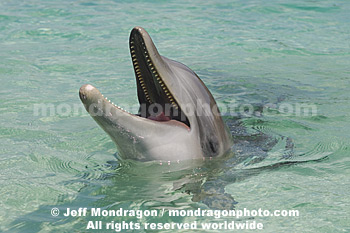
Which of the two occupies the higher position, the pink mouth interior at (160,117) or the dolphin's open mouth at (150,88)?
the dolphin's open mouth at (150,88)

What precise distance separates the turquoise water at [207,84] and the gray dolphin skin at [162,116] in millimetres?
223

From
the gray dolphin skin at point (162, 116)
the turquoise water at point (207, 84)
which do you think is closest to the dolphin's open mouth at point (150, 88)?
the gray dolphin skin at point (162, 116)

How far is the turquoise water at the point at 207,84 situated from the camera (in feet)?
14.8

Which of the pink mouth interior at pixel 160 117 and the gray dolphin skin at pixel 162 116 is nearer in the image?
the gray dolphin skin at pixel 162 116

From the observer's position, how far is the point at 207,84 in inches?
367

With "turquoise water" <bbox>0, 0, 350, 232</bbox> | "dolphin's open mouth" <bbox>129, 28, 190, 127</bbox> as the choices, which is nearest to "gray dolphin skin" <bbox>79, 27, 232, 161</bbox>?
"dolphin's open mouth" <bbox>129, 28, 190, 127</bbox>

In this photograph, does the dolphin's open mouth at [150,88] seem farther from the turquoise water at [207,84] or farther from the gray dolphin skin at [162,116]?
the turquoise water at [207,84]

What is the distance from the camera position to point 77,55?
11.4 metres

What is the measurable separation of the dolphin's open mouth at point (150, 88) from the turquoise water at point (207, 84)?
20.1 inches

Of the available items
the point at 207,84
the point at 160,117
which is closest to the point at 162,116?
the point at 160,117

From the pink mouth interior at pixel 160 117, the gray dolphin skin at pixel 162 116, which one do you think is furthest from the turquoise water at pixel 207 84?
the pink mouth interior at pixel 160 117

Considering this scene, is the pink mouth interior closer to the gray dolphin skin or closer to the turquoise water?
the gray dolphin skin

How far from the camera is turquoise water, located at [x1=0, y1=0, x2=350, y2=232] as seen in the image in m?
4.52

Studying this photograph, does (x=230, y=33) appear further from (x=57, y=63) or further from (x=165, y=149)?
(x=165, y=149)
